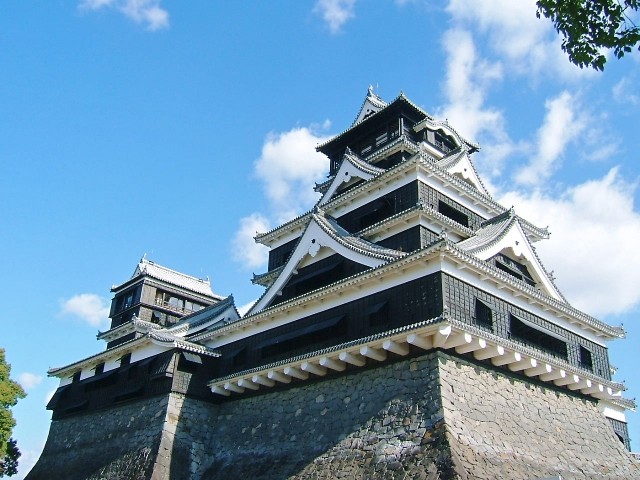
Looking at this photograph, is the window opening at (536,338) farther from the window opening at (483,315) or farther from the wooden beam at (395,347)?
the wooden beam at (395,347)

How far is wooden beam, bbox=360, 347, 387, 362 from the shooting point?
15.0 metres

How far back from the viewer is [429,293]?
48.8 ft

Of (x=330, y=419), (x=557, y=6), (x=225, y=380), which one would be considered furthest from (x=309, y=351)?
(x=557, y=6)

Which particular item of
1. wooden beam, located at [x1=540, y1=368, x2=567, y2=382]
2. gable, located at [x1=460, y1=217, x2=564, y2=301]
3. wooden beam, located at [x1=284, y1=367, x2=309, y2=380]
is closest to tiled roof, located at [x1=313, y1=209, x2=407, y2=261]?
gable, located at [x1=460, y1=217, x2=564, y2=301]

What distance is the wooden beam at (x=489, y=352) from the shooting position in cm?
1474

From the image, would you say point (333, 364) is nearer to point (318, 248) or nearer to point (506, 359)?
point (318, 248)

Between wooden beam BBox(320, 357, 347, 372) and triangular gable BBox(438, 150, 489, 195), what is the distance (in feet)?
30.6

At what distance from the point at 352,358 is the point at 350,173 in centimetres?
951

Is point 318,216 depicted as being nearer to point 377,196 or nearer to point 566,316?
point 377,196

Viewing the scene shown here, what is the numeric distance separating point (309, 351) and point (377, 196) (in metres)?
6.66

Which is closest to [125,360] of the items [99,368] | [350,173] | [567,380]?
[99,368]

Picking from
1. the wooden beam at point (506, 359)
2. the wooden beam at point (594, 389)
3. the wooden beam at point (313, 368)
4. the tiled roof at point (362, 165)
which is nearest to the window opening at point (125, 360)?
the wooden beam at point (313, 368)

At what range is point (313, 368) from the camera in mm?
16641

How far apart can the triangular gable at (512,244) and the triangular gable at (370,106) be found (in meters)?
8.87
